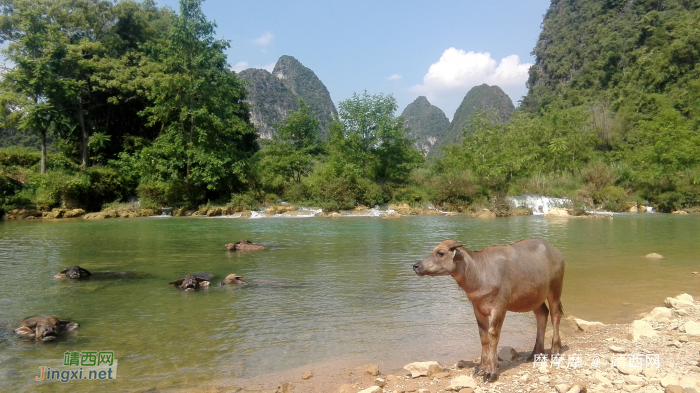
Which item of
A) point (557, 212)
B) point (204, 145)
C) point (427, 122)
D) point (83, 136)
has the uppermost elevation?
point (427, 122)

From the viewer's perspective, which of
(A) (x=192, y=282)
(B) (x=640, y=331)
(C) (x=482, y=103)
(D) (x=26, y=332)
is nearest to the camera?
(B) (x=640, y=331)

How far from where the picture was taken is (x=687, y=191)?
2941 cm

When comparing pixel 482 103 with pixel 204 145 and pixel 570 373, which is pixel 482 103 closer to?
pixel 204 145

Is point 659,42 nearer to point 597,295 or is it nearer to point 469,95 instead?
point 597,295

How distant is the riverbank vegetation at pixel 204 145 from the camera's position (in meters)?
29.3

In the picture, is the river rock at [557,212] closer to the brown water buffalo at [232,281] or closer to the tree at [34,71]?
the brown water buffalo at [232,281]

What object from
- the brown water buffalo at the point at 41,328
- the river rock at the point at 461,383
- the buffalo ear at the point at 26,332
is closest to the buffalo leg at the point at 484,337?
the river rock at the point at 461,383

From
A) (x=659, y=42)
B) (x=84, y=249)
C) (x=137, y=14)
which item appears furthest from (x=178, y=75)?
(x=659, y=42)

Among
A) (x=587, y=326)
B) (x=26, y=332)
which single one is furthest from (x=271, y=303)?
(x=587, y=326)

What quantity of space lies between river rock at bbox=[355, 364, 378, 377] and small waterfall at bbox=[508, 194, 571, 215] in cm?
2744

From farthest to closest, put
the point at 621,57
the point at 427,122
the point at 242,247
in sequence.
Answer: the point at 427,122, the point at 621,57, the point at 242,247

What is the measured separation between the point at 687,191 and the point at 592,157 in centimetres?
956

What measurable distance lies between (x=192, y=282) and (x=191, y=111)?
23.6 meters

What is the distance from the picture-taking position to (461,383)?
393cm
